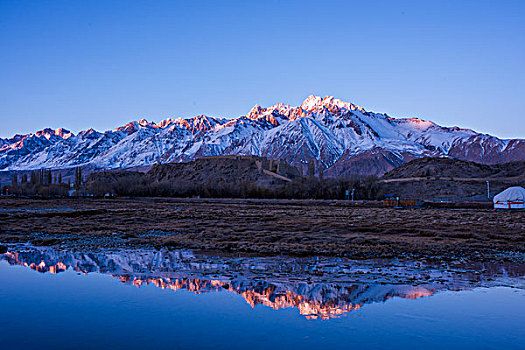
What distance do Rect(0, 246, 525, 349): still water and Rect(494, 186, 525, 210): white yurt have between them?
45.2 metres

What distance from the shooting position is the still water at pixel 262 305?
7691 mm

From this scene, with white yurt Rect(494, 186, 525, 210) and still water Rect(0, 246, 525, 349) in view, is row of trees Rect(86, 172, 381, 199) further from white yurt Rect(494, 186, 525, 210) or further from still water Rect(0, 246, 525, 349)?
still water Rect(0, 246, 525, 349)

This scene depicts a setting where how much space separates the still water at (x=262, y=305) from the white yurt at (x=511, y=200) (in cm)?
4521

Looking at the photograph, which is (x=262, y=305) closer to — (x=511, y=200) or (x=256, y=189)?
(x=511, y=200)

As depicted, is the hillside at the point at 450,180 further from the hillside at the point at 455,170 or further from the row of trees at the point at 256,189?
the row of trees at the point at 256,189

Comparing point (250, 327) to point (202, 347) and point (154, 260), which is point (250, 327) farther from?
point (154, 260)

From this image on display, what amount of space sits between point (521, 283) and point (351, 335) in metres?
6.52

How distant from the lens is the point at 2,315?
29.7 feet

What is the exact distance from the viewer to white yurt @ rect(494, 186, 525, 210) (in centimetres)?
5379

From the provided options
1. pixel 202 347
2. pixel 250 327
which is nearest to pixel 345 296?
pixel 250 327

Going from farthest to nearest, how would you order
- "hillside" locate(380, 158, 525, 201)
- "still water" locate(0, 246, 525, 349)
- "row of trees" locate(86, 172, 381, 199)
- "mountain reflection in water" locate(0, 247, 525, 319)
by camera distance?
"row of trees" locate(86, 172, 381, 199) → "hillside" locate(380, 158, 525, 201) → "mountain reflection in water" locate(0, 247, 525, 319) → "still water" locate(0, 246, 525, 349)

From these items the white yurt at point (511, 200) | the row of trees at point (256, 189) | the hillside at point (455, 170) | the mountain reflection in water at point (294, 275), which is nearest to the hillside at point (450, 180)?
the hillside at point (455, 170)

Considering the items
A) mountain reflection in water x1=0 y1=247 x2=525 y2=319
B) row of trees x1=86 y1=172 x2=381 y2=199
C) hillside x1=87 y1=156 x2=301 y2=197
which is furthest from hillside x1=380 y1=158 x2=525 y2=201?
mountain reflection in water x1=0 y1=247 x2=525 y2=319

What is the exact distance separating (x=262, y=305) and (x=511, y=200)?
54834 millimetres
